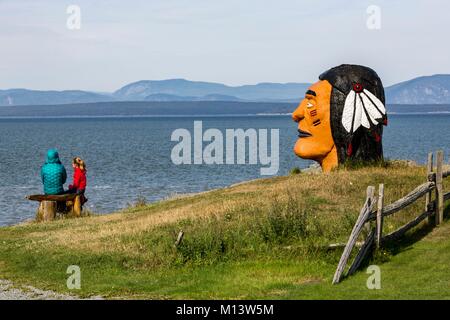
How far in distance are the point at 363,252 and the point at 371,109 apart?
11694 millimetres

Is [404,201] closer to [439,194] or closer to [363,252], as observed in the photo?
[439,194]

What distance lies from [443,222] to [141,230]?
7.98 metres

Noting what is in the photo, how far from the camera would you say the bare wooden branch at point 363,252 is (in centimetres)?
1639

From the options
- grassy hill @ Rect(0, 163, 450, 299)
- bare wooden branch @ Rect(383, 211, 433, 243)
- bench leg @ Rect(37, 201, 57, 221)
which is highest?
bare wooden branch @ Rect(383, 211, 433, 243)

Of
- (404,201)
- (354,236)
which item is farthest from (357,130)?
(354,236)

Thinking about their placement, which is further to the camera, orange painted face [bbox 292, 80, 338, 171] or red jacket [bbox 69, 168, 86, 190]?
red jacket [bbox 69, 168, 86, 190]

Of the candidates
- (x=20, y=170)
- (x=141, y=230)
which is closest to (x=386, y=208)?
(x=141, y=230)

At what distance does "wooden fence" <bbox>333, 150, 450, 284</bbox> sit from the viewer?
16.1 m

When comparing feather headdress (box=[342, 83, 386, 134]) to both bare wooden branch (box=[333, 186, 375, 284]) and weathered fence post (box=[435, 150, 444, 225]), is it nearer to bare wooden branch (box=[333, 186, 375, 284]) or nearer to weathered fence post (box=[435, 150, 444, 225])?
weathered fence post (box=[435, 150, 444, 225])

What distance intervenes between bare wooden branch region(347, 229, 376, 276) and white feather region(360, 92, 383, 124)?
10813 millimetres

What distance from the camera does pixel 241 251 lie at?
723 inches

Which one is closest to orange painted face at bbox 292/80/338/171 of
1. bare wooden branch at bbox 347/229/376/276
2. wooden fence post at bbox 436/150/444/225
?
wooden fence post at bbox 436/150/444/225

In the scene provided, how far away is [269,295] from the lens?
15.0m

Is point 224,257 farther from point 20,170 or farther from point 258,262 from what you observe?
point 20,170
